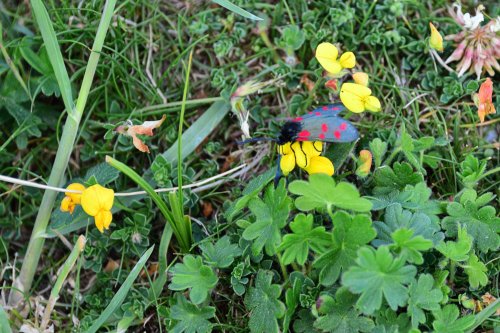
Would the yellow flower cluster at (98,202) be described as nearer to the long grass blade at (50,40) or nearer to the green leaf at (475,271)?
the long grass blade at (50,40)

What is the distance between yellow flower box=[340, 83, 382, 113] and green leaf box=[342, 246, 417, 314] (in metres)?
0.65

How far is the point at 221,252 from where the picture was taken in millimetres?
2354

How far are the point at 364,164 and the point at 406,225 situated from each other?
0.32m

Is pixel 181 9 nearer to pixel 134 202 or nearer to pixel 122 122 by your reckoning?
pixel 122 122

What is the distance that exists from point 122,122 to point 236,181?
0.55 metres

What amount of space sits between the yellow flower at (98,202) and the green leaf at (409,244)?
1040 millimetres

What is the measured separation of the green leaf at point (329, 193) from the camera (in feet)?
6.61

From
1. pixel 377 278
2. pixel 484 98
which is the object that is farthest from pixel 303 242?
pixel 484 98

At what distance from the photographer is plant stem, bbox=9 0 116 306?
2350mm

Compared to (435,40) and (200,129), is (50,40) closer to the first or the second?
(200,129)

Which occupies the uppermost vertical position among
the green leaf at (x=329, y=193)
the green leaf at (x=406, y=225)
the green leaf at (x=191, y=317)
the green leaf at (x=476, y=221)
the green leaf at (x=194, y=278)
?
the green leaf at (x=329, y=193)

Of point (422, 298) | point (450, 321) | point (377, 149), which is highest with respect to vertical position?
point (377, 149)

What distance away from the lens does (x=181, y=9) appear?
300 centimetres

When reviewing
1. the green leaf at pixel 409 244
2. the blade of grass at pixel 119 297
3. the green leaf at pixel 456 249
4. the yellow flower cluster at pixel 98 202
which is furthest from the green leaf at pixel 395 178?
the yellow flower cluster at pixel 98 202
